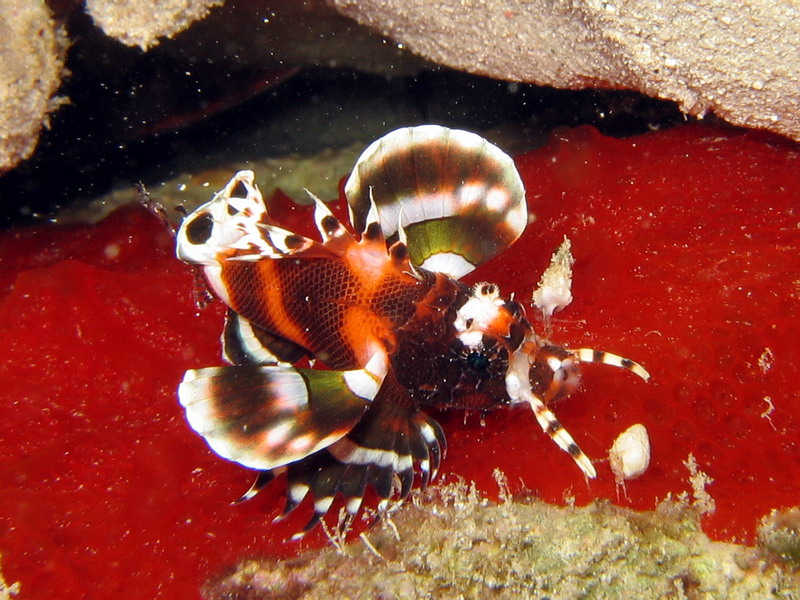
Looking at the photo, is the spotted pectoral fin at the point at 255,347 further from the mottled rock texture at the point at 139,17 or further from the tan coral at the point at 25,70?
the mottled rock texture at the point at 139,17

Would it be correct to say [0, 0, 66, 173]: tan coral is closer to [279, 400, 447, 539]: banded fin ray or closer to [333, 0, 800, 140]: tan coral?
[333, 0, 800, 140]: tan coral

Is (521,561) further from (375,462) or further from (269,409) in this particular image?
(269,409)

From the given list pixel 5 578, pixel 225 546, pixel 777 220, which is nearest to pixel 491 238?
pixel 777 220

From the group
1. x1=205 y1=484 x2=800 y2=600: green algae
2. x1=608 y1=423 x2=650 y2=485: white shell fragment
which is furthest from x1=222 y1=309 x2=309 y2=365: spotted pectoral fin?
x1=608 y1=423 x2=650 y2=485: white shell fragment

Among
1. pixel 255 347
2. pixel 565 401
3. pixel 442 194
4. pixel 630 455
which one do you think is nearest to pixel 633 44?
pixel 442 194

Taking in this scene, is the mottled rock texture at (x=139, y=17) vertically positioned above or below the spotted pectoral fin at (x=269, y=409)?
above

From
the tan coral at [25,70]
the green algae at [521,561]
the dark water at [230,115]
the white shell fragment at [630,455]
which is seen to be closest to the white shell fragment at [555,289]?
the white shell fragment at [630,455]

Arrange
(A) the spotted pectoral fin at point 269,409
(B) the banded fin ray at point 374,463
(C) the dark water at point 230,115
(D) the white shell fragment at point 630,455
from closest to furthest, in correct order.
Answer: (A) the spotted pectoral fin at point 269,409 → (D) the white shell fragment at point 630,455 → (B) the banded fin ray at point 374,463 → (C) the dark water at point 230,115

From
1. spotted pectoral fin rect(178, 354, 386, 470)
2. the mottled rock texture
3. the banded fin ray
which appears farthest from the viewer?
the banded fin ray
